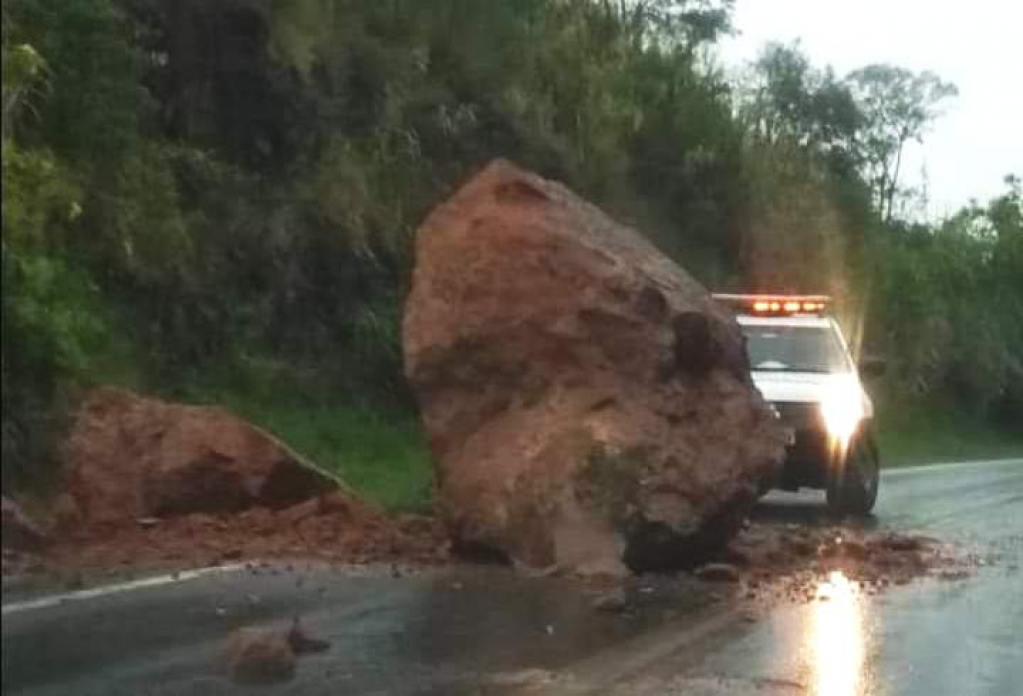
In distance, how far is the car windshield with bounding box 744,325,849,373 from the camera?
2122cm

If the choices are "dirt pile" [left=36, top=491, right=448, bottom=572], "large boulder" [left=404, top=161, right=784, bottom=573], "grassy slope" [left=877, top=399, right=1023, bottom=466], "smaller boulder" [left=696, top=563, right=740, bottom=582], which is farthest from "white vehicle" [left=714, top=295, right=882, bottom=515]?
"grassy slope" [left=877, top=399, right=1023, bottom=466]

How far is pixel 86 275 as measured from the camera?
1981 cm

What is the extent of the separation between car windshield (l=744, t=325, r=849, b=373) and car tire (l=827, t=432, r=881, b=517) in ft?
2.67

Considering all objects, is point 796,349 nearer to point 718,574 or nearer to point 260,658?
point 718,574

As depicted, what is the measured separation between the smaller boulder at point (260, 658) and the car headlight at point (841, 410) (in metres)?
11.3

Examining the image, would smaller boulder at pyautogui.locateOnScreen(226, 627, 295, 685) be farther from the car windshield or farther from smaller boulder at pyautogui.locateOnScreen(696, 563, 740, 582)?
the car windshield

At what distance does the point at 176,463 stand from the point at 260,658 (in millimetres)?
5394

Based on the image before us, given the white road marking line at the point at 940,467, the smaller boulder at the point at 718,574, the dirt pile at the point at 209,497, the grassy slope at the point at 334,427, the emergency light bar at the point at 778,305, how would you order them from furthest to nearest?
the white road marking line at the point at 940,467, the emergency light bar at the point at 778,305, the grassy slope at the point at 334,427, the smaller boulder at the point at 718,574, the dirt pile at the point at 209,497

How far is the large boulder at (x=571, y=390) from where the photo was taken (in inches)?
551

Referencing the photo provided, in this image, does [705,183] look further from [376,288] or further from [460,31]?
[376,288]

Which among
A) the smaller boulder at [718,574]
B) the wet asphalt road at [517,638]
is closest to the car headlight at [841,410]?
the wet asphalt road at [517,638]

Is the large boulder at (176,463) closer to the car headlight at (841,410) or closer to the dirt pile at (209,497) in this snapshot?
the dirt pile at (209,497)

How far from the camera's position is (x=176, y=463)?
49.4ft

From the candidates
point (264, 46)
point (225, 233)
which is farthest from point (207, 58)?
point (225, 233)
